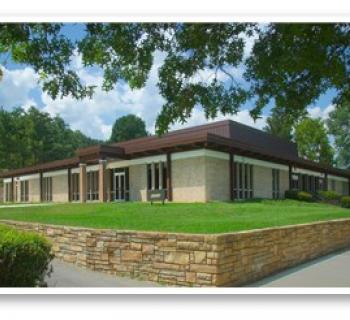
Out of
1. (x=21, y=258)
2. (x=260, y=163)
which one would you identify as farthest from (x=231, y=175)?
(x=21, y=258)

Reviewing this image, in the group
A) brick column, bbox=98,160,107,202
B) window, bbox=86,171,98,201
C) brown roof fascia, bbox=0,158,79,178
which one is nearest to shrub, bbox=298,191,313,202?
brick column, bbox=98,160,107,202

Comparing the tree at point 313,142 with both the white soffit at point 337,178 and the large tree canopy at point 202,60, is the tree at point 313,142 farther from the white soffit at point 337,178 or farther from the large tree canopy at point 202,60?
the white soffit at point 337,178

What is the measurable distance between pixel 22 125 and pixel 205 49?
31.6 feet

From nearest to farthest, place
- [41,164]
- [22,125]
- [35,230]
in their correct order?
[35,230] < [22,125] < [41,164]

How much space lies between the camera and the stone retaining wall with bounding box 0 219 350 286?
751 centimetres

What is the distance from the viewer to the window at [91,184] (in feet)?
92.2

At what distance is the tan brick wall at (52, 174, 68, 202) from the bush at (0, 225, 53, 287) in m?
24.4

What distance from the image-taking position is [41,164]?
28875mm

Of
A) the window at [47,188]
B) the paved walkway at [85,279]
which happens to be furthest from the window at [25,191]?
the paved walkway at [85,279]

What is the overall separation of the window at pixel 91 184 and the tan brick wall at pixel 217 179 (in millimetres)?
7877

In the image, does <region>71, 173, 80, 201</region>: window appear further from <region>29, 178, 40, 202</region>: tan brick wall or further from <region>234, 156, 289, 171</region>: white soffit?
<region>234, 156, 289, 171</region>: white soffit
